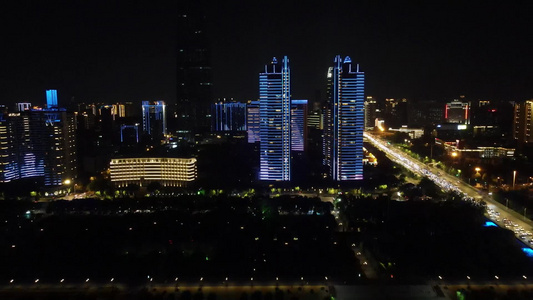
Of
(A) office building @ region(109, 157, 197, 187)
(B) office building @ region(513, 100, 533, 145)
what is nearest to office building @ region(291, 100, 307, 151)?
(A) office building @ region(109, 157, 197, 187)

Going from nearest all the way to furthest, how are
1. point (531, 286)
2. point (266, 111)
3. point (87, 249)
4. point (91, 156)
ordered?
point (531, 286), point (87, 249), point (266, 111), point (91, 156)

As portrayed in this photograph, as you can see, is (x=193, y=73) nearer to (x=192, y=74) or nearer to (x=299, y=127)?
(x=192, y=74)

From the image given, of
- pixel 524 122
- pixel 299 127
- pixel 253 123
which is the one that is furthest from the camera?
pixel 253 123

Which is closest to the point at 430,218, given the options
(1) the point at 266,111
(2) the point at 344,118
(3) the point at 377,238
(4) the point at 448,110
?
(3) the point at 377,238

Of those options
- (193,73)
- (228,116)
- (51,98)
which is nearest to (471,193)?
(51,98)

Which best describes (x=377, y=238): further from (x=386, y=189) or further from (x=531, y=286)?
(x=386, y=189)

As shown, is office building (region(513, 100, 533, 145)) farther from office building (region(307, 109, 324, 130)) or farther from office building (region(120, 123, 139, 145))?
office building (region(120, 123, 139, 145))

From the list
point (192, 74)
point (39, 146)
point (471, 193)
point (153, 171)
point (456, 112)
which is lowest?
point (471, 193)
